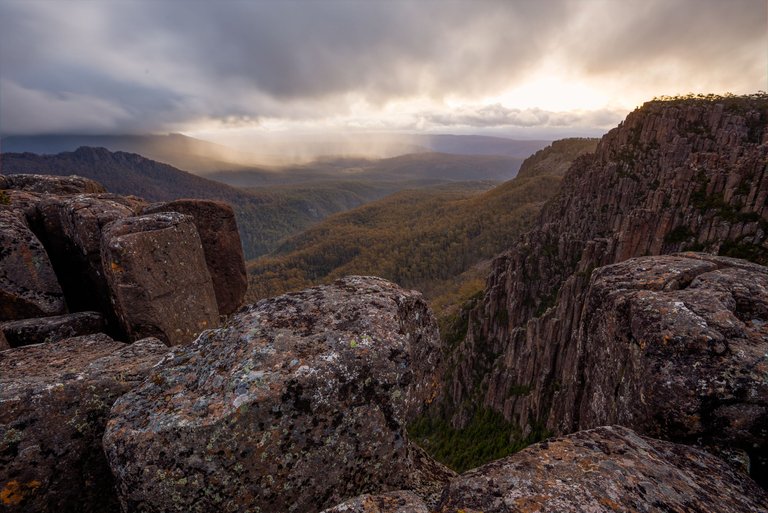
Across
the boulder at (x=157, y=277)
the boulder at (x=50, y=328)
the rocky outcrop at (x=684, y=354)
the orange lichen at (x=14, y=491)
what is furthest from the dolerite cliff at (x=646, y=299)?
the boulder at (x=50, y=328)

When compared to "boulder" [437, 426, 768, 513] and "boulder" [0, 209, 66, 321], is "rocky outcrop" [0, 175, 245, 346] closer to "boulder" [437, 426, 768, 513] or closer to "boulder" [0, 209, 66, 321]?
"boulder" [0, 209, 66, 321]

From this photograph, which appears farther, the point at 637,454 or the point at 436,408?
the point at 436,408

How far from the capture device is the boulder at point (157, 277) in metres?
12.4

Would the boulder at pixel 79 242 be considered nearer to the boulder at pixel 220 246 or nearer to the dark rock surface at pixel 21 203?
the dark rock surface at pixel 21 203

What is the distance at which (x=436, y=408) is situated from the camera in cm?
10919

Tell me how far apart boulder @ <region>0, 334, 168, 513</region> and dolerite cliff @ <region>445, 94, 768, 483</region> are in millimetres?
12027

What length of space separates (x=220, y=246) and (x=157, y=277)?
16.7 ft

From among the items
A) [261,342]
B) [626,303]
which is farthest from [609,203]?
[261,342]

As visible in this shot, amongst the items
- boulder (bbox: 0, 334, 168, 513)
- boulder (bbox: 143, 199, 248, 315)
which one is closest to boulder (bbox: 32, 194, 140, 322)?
boulder (bbox: 143, 199, 248, 315)

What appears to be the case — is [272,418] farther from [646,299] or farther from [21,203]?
[21,203]

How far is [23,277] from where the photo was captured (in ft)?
42.6

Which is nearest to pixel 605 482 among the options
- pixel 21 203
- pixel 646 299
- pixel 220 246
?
pixel 646 299

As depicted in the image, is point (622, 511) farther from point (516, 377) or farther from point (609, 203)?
point (609, 203)

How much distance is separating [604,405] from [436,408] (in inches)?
4245
